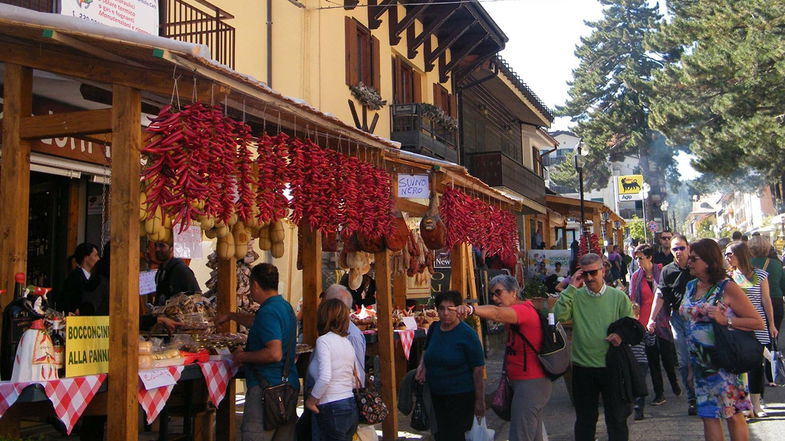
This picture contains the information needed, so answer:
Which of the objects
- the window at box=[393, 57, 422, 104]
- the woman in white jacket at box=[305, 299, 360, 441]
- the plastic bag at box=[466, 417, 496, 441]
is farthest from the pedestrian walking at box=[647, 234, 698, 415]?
the window at box=[393, 57, 422, 104]

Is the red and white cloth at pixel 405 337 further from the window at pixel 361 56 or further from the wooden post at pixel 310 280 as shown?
the window at pixel 361 56

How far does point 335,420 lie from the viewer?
16.5 ft

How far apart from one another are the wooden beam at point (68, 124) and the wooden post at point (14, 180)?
0.29 feet

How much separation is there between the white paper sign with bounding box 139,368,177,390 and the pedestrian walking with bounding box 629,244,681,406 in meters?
5.74

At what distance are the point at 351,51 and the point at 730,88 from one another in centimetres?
1827

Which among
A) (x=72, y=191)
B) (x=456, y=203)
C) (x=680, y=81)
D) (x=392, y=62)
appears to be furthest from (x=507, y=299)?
(x=680, y=81)

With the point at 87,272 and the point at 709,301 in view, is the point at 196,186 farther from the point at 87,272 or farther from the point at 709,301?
the point at 709,301

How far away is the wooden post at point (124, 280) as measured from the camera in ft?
13.7

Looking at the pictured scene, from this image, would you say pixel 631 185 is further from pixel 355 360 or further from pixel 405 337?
pixel 355 360

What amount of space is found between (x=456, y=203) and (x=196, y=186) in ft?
16.7

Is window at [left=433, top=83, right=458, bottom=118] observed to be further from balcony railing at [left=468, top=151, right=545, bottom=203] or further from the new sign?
the new sign

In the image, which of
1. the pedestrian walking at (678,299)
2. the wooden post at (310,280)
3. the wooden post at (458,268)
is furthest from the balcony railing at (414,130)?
the wooden post at (310,280)

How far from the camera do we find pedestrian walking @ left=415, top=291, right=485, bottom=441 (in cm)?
546

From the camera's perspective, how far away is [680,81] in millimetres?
29641
